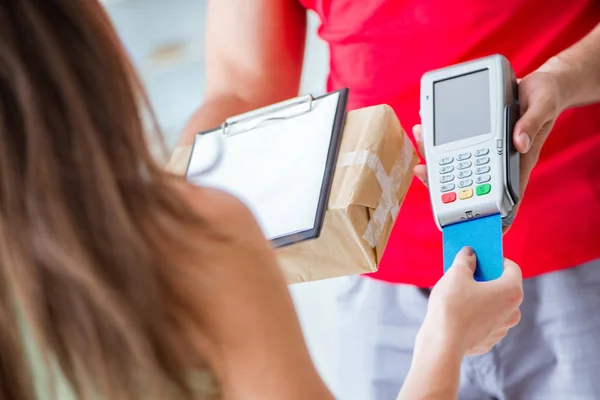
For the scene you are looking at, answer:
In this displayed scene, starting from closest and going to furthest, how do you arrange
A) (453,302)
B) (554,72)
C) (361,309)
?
(453,302), (554,72), (361,309)

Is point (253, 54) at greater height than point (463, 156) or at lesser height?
greater

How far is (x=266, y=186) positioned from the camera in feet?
1.87

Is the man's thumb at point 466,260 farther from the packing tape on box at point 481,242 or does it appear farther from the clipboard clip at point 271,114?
the clipboard clip at point 271,114

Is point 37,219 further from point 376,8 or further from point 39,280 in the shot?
point 376,8

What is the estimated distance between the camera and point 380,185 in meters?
0.57

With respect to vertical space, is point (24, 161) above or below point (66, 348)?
above

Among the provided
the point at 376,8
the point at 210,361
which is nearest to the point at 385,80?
the point at 376,8

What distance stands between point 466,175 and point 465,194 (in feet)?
0.06

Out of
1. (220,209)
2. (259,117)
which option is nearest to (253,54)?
(259,117)

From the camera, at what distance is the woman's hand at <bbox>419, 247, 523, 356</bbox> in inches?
18.6

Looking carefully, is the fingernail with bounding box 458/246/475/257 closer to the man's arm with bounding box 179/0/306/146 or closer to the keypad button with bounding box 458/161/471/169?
the keypad button with bounding box 458/161/471/169

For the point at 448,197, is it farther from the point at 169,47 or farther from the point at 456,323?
the point at 169,47

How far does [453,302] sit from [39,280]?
27cm

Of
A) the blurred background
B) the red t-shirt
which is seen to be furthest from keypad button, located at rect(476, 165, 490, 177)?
the blurred background
